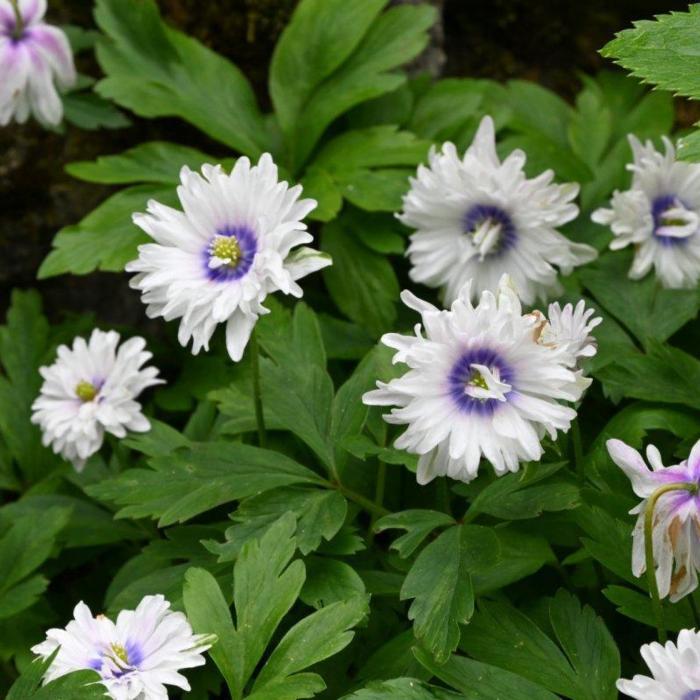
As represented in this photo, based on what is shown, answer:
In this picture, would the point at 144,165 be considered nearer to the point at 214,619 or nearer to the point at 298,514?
the point at 298,514

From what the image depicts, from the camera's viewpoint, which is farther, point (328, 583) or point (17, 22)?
point (17, 22)

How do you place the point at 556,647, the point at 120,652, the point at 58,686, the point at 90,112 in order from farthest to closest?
the point at 90,112, the point at 556,647, the point at 120,652, the point at 58,686

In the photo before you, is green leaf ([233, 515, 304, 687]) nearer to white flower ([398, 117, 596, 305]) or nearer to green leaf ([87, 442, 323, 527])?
green leaf ([87, 442, 323, 527])

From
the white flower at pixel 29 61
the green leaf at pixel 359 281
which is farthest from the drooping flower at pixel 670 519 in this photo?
the white flower at pixel 29 61

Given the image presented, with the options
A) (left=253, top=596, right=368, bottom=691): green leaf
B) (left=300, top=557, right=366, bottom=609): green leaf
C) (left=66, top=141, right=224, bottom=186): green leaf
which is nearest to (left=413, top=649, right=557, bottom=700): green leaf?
(left=253, top=596, right=368, bottom=691): green leaf

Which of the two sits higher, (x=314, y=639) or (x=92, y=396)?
(x=314, y=639)

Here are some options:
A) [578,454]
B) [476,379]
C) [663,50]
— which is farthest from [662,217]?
[476,379]

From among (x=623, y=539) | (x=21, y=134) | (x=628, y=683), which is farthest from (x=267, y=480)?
(x=21, y=134)
